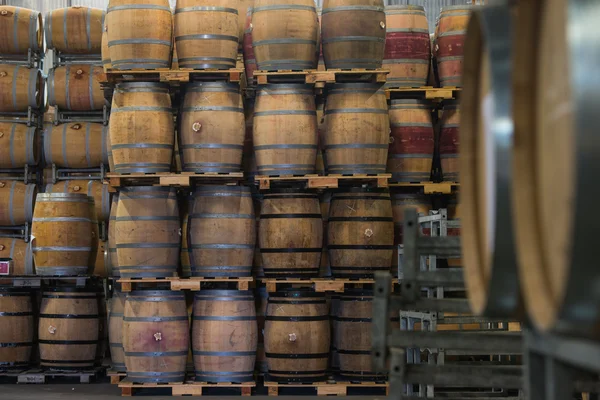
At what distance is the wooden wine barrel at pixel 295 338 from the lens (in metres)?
8.93

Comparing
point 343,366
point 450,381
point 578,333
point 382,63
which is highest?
point 382,63

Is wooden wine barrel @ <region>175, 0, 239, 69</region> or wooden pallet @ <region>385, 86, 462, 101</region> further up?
wooden wine barrel @ <region>175, 0, 239, 69</region>

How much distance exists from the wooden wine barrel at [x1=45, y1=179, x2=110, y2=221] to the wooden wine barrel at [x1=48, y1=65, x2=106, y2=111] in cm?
104

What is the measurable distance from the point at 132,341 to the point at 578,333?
25.4 feet

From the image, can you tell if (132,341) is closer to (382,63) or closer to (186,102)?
(186,102)

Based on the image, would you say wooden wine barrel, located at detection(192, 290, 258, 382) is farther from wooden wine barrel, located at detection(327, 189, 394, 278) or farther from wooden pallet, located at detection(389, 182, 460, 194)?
wooden pallet, located at detection(389, 182, 460, 194)

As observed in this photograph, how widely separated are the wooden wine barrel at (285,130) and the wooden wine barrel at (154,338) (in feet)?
5.71

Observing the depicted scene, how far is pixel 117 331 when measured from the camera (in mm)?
9875

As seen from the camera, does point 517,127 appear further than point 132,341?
No

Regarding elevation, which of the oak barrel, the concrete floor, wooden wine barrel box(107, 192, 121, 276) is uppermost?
wooden wine barrel box(107, 192, 121, 276)

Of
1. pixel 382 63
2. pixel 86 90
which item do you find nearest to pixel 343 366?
pixel 382 63

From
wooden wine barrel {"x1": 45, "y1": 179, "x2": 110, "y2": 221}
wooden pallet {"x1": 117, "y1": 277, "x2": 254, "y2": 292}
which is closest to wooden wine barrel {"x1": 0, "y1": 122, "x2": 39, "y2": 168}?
wooden wine barrel {"x1": 45, "y1": 179, "x2": 110, "y2": 221}

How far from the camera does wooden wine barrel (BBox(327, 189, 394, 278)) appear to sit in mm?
9156

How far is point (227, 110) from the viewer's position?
9.17m
